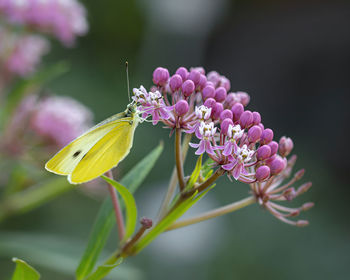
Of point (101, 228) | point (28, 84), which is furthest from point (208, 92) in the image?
point (28, 84)

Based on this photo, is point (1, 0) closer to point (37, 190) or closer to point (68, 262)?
point (37, 190)

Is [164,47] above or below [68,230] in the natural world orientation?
above

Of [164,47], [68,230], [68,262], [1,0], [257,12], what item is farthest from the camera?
[164,47]

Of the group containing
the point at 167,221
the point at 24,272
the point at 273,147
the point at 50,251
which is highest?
the point at 273,147

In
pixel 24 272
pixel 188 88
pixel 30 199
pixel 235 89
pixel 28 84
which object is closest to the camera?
pixel 24 272

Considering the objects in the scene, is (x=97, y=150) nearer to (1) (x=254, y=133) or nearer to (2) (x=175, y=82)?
(2) (x=175, y=82)

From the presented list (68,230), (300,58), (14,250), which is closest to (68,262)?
(14,250)

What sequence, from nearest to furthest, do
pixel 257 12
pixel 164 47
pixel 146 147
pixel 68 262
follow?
pixel 68 262
pixel 146 147
pixel 257 12
pixel 164 47
